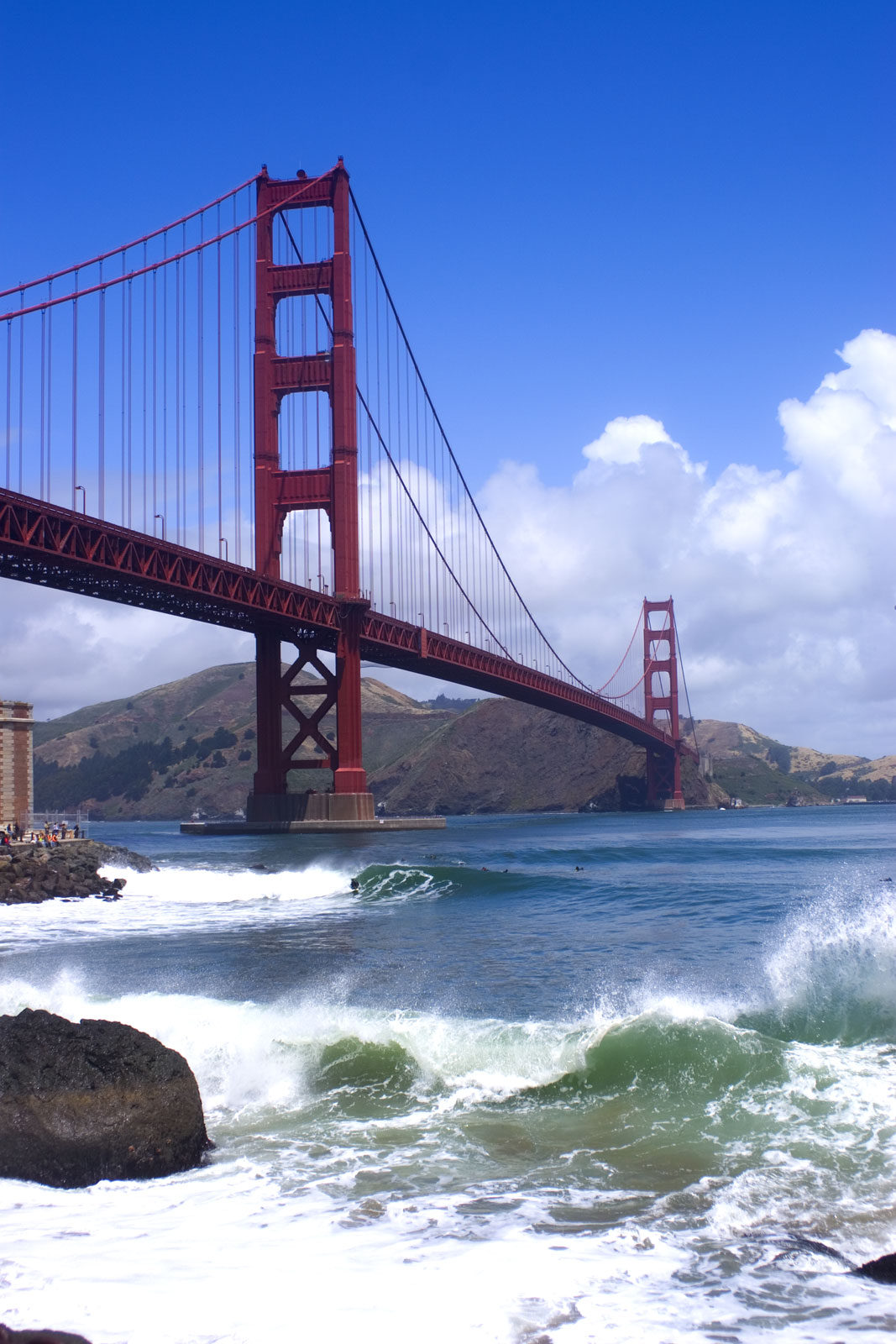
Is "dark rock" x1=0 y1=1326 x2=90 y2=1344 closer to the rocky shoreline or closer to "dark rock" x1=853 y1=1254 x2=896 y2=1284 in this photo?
"dark rock" x1=853 y1=1254 x2=896 y2=1284

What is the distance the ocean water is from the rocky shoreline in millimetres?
8233

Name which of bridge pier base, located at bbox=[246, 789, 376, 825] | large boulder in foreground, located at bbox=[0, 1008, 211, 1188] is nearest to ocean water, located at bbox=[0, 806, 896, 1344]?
large boulder in foreground, located at bbox=[0, 1008, 211, 1188]

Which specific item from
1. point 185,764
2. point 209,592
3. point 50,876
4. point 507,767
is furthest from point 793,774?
point 50,876

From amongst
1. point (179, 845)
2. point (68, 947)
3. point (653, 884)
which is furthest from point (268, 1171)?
point (179, 845)

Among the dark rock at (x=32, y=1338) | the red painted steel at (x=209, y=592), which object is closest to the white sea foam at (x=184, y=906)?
the red painted steel at (x=209, y=592)

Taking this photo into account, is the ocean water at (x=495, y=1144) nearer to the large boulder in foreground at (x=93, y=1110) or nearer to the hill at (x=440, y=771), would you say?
the large boulder in foreground at (x=93, y=1110)

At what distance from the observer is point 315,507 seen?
4991 cm

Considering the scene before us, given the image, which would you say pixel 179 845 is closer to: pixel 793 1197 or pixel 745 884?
pixel 745 884

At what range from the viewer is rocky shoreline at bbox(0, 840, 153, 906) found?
78.4 feet

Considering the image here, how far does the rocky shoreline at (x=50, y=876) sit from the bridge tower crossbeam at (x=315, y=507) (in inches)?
790

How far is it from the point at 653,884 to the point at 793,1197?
18.4 metres

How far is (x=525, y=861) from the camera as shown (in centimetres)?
3241

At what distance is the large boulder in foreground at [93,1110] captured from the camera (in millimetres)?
6148

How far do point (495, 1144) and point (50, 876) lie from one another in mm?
20580
